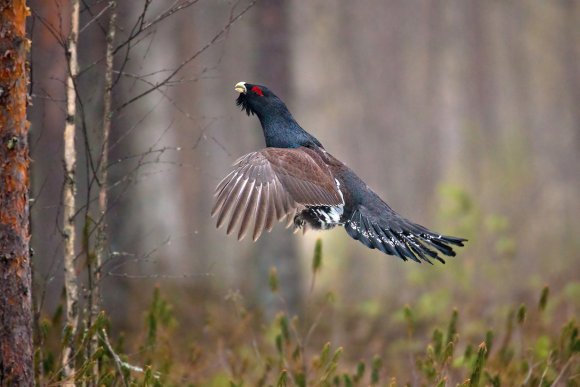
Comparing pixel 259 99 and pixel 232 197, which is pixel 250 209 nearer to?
pixel 232 197

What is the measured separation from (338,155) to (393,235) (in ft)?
65.2

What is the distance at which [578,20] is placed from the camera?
15719 millimetres

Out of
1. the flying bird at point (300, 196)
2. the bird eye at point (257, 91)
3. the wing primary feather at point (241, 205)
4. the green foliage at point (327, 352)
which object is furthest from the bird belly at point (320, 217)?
the bird eye at point (257, 91)

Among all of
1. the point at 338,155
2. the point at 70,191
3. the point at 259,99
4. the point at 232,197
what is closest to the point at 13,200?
the point at 70,191

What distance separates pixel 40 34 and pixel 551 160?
36.0 feet

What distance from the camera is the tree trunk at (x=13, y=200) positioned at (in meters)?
3.48

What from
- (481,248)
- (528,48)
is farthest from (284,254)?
(528,48)

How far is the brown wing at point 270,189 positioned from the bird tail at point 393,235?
0.23m

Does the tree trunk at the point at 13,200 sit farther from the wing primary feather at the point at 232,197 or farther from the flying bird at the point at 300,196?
the wing primary feather at the point at 232,197

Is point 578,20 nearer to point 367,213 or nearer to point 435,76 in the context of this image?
point 435,76

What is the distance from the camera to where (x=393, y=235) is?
5.25 m

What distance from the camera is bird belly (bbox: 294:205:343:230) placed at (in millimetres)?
5340

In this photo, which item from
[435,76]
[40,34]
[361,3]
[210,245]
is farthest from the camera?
[435,76]

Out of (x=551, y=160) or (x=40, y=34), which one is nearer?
(x=40, y=34)
